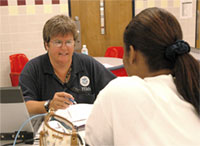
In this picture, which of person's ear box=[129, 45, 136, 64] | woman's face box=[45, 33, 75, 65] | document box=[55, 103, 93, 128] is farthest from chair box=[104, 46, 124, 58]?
person's ear box=[129, 45, 136, 64]

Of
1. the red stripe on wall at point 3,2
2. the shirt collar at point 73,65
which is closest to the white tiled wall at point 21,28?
the red stripe on wall at point 3,2

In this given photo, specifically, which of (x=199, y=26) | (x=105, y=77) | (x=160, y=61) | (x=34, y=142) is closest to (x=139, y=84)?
(x=160, y=61)

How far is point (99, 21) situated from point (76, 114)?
3.42 m

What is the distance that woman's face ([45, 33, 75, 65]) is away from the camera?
2.11m

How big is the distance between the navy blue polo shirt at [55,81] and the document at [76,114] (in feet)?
1.04

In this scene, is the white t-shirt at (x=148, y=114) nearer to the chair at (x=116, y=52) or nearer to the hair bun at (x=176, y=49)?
the hair bun at (x=176, y=49)

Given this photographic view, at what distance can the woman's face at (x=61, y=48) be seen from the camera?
6.91 ft

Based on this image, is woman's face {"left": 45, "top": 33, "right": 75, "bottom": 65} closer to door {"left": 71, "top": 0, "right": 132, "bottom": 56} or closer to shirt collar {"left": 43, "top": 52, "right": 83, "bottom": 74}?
shirt collar {"left": 43, "top": 52, "right": 83, "bottom": 74}

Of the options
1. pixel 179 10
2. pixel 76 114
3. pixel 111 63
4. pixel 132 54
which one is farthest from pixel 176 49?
pixel 179 10

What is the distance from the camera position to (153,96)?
1.04 m

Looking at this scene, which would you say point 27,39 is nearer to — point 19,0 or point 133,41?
point 19,0

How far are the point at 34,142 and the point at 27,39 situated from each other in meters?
3.16

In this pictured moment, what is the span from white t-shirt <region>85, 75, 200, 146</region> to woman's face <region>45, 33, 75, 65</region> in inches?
42.9

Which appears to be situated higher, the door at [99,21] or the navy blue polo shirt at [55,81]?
the door at [99,21]
